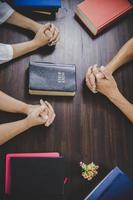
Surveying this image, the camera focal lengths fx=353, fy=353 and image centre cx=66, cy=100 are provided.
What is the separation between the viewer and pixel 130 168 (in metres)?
1.55

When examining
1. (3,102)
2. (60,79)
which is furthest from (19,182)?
(60,79)

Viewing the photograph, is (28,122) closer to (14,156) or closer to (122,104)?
(14,156)

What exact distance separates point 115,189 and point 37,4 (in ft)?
3.00

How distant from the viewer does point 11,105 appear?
1509mm

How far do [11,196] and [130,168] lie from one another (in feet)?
1.75

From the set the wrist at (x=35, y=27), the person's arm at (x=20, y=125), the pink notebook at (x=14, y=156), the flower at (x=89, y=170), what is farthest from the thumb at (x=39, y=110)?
the wrist at (x=35, y=27)

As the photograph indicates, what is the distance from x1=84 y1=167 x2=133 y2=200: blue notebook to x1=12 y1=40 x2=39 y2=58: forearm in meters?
0.68

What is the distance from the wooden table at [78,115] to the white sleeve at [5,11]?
5 centimetres

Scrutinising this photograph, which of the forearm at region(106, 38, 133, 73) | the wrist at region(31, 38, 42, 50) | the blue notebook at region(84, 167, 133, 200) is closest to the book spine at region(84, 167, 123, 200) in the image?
the blue notebook at region(84, 167, 133, 200)

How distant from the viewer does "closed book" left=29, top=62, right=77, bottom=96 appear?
1542 millimetres

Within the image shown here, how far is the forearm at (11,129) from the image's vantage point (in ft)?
4.79

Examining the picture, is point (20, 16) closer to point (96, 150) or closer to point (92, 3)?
point (92, 3)

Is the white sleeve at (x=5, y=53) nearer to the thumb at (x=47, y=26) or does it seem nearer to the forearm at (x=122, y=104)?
the thumb at (x=47, y=26)

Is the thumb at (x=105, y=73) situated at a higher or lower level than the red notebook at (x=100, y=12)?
lower
